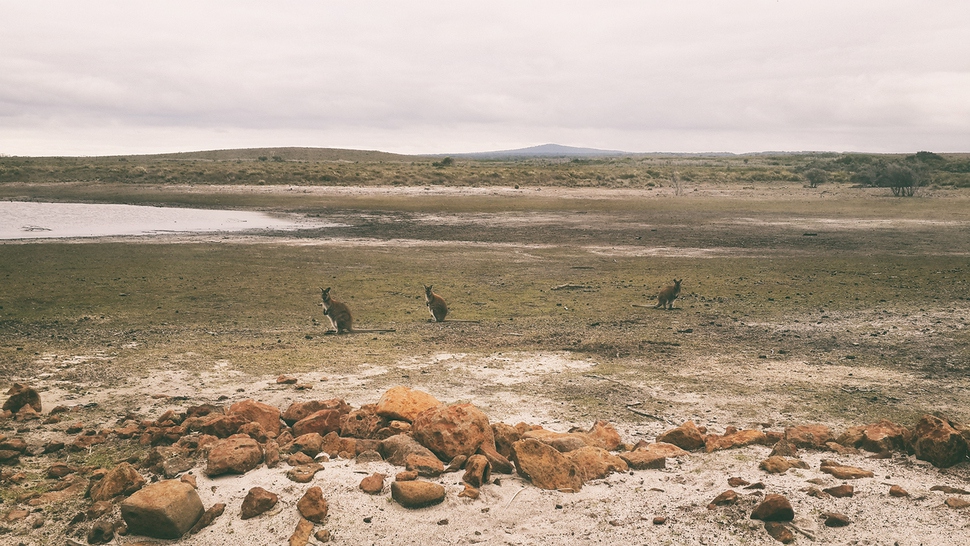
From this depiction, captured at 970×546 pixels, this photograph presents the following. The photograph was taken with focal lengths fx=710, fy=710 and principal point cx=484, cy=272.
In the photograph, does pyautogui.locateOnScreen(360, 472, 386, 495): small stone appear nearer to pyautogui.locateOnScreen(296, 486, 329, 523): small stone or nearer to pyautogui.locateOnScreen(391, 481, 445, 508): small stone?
pyautogui.locateOnScreen(391, 481, 445, 508): small stone

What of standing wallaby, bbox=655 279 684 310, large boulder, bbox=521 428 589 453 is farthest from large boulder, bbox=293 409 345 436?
standing wallaby, bbox=655 279 684 310

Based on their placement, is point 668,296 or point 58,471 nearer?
point 58,471

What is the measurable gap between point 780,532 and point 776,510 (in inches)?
6.8

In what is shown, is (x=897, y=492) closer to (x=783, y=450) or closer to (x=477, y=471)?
(x=783, y=450)

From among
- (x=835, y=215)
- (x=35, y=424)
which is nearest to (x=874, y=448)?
(x=35, y=424)

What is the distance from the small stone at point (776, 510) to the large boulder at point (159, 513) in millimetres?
4292

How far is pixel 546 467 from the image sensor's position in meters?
6.01

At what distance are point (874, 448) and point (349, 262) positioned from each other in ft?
59.7

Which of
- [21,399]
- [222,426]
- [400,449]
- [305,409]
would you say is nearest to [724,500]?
[400,449]

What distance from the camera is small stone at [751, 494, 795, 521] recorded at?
529 centimetres

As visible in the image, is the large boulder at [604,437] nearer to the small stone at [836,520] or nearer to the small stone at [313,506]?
the small stone at [836,520]

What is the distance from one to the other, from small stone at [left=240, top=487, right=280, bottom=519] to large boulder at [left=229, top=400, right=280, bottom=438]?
4.89ft

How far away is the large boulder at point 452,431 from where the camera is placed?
635cm

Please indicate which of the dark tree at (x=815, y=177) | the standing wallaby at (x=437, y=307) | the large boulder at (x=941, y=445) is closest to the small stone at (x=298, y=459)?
the large boulder at (x=941, y=445)
